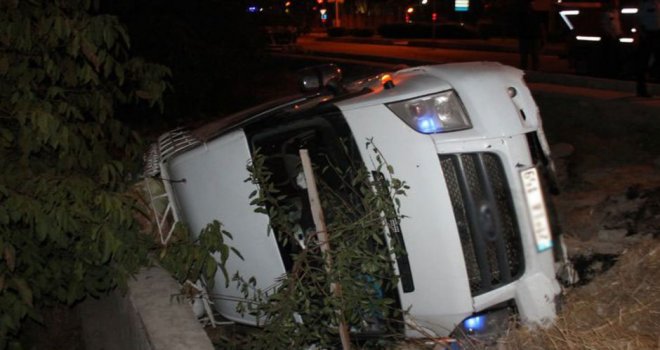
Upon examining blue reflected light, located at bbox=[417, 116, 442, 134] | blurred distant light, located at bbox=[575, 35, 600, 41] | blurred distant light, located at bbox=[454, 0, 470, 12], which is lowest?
blurred distant light, located at bbox=[575, 35, 600, 41]

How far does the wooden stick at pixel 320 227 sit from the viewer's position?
3447 mm

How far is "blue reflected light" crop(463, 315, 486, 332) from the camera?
12.0 ft

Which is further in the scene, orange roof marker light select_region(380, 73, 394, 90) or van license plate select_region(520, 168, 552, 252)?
Result: orange roof marker light select_region(380, 73, 394, 90)

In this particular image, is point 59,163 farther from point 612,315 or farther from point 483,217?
point 612,315

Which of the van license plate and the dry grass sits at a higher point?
the van license plate

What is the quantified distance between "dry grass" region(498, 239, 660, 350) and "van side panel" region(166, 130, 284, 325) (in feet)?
4.36

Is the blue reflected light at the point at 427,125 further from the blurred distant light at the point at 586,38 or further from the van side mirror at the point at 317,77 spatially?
the blurred distant light at the point at 586,38

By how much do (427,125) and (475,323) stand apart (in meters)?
1.01

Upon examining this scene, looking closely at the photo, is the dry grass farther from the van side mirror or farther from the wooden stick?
the van side mirror

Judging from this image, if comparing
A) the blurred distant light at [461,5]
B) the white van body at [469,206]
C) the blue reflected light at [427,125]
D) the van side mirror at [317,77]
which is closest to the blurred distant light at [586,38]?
the van side mirror at [317,77]

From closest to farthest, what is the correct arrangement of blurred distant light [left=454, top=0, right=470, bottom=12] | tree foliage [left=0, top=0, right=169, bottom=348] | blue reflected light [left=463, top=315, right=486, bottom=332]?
blue reflected light [left=463, top=315, right=486, bottom=332] → tree foliage [left=0, top=0, right=169, bottom=348] → blurred distant light [left=454, top=0, right=470, bottom=12]

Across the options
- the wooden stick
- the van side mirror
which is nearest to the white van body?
the wooden stick

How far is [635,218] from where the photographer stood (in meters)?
5.58

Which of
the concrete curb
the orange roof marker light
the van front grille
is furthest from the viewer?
the orange roof marker light
